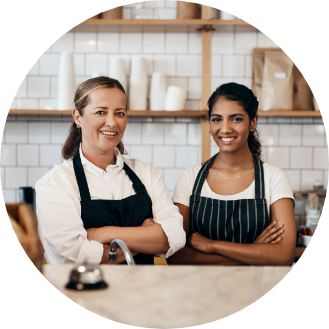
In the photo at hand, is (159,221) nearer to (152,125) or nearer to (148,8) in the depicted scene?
(152,125)

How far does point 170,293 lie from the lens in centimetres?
90

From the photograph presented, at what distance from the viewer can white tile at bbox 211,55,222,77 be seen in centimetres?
251

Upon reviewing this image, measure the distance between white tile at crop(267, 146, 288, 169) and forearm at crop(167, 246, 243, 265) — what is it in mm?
1284

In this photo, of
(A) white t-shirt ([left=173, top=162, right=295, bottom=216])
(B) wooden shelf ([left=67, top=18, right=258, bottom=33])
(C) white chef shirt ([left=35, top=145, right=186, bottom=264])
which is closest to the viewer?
(C) white chef shirt ([left=35, top=145, right=186, bottom=264])

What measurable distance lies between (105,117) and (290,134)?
165 cm

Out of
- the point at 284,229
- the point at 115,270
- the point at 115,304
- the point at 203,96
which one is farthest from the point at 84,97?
the point at 203,96

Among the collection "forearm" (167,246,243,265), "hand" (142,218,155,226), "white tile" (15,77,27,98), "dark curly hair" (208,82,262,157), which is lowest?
"forearm" (167,246,243,265)

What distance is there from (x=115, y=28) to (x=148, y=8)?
26 centimetres

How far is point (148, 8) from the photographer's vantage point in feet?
7.82

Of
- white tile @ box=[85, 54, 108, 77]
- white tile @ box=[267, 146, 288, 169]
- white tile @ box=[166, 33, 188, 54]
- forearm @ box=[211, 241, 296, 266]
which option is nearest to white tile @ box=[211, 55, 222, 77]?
white tile @ box=[166, 33, 188, 54]

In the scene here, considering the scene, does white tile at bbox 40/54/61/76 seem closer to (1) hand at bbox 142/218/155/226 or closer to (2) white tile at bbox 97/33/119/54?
(2) white tile at bbox 97/33/119/54

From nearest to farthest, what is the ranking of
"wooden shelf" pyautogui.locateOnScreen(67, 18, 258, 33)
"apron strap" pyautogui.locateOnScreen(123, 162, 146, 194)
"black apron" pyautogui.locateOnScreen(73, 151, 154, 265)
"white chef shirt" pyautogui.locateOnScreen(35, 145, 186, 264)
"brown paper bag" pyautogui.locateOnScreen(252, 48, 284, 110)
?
"white chef shirt" pyautogui.locateOnScreen(35, 145, 186, 264)
"black apron" pyautogui.locateOnScreen(73, 151, 154, 265)
"apron strap" pyautogui.locateOnScreen(123, 162, 146, 194)
"wooden shelf" pyautogui.locateOnScreen(67, 18, 258, 33)
"brown paper bag" pyautogui.locateOnScreen(252, 48, 284, 110)

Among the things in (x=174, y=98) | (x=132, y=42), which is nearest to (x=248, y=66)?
(x=174, y=98)

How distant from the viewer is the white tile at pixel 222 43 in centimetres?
250
